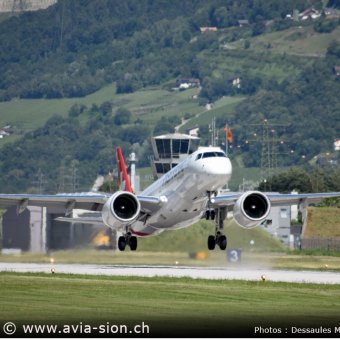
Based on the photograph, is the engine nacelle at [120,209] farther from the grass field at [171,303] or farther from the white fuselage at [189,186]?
the grass field at [171,303]

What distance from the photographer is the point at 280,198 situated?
74938mm

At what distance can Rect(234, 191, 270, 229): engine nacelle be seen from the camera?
6969 centimetres

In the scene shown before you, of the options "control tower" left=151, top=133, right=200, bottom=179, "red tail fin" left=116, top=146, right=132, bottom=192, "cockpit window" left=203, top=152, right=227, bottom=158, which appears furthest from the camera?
"control tower" left=151, top=133, right=200, bottom=179

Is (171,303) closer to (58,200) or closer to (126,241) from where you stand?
(126,241)

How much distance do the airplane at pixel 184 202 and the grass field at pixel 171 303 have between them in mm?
6647

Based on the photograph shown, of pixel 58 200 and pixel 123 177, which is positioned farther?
pixel 123 177

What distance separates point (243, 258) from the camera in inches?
3167

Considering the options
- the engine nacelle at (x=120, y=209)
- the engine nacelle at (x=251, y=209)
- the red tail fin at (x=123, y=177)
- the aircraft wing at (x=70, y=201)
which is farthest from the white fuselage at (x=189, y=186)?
the red tail fin at (x=123, y=177)

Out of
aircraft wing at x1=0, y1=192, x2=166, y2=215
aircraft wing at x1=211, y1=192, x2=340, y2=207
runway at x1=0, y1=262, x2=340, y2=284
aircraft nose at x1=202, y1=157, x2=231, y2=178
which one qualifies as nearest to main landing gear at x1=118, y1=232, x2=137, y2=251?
runway at x1=0, y1=262, x2=340, y2=284

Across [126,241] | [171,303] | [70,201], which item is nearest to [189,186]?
[126,241]

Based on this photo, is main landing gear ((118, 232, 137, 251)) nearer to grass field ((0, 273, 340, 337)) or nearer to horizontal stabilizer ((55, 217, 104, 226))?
horizontal stabilizer ((55, 217, 104, 226))

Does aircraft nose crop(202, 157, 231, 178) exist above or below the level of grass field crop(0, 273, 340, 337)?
above

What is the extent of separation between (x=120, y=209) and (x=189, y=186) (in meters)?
5.67

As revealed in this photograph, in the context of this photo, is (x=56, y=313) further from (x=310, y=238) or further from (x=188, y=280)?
(x=310, y=238)
